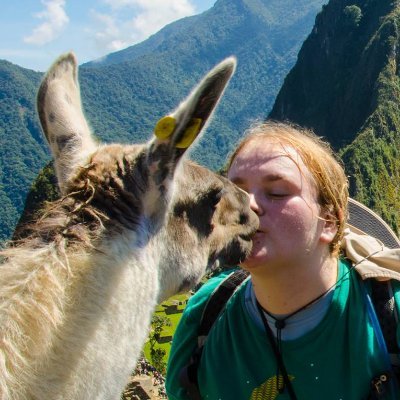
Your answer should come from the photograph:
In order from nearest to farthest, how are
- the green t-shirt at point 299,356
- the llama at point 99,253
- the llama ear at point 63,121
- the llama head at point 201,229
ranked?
the llama at point 99,253 < the green t-shirt at point 299,356 < the llama head at point 201,229 < the llama ear at point 63,121

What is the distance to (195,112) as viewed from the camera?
247cm

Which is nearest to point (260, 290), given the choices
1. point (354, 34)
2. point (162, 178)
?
point (162, 178)

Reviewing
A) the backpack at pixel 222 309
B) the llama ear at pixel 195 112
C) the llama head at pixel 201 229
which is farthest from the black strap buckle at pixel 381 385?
the llama ear at pixel 195 112

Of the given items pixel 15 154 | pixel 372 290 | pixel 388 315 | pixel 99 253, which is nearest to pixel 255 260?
pixel 372 290

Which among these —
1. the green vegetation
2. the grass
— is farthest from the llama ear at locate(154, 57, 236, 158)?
the grass

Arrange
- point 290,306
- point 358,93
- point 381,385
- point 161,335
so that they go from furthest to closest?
point 358,93, point 161,335, point 290,306, point 381,385

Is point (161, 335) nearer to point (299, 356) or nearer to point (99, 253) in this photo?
point (299, 356)

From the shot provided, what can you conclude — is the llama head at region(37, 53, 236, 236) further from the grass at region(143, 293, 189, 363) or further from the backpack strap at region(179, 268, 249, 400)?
the grass at region(143, 293, 189, 363)

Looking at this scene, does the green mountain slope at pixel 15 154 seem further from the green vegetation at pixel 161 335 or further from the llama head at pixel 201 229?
the llama head at pixel 201 229

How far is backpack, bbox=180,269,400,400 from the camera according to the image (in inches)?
106

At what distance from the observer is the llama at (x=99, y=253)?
2.24m

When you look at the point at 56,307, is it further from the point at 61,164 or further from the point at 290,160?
the point at 290,160

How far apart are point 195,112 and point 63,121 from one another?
0.97 m

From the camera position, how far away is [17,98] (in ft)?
646
